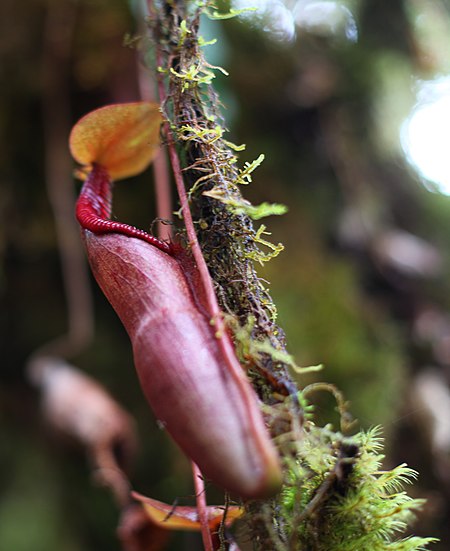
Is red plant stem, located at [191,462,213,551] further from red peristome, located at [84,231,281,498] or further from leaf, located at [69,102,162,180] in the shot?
leaf, located at [69,102,162,180]

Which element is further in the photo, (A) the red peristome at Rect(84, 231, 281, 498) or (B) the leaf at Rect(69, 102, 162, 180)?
(B) the leaf at Rect(69, 102, 162, 180)

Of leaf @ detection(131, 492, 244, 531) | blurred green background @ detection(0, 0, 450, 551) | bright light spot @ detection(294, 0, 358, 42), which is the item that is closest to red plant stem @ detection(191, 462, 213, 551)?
leaf @ detection(131, 492, 244, 531)

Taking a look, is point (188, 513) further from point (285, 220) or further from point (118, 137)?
point (285, 220)

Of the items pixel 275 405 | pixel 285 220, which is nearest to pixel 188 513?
pixel 275 405

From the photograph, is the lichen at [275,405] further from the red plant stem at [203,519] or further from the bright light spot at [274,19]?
the bright light spot at [274,19]

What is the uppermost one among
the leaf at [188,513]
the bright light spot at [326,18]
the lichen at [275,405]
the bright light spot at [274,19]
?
the bright light spot at [326,18]

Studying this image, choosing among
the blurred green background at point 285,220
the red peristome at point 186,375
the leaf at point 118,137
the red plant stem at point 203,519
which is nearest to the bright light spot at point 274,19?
the blurred green background at point 285,220

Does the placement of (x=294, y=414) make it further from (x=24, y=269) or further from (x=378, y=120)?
(x=378, y=120)
